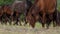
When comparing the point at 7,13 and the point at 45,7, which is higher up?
the point at 45,7

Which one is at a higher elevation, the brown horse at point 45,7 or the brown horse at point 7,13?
the brown horse at point 45,7

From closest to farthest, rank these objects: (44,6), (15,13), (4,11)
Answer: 1. (44,6)
2. (15,13)
3. (4,11)

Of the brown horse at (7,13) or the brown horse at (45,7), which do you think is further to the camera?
the brown horse at (7,13)

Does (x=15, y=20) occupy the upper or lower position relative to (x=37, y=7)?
lower

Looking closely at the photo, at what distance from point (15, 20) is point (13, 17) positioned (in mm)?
247

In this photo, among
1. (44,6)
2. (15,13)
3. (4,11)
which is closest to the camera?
(44,6)

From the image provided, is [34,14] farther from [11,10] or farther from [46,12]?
[11,10]

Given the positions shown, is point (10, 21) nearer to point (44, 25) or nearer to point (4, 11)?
point (4, 11)

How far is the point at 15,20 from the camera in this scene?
19.5m

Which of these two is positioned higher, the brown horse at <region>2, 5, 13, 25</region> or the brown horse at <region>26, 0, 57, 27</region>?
the brown horse at <region>26, 0, 57, 27</region>

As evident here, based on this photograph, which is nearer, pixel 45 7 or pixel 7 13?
pixel 45 7

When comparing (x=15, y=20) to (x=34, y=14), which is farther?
(x=15, y=20)

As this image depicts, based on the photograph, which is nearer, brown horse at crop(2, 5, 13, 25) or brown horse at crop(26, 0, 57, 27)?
brown horse at crop(26, 0, 57, 27)

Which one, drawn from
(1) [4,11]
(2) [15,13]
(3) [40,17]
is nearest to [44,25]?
(3) [40,17]
